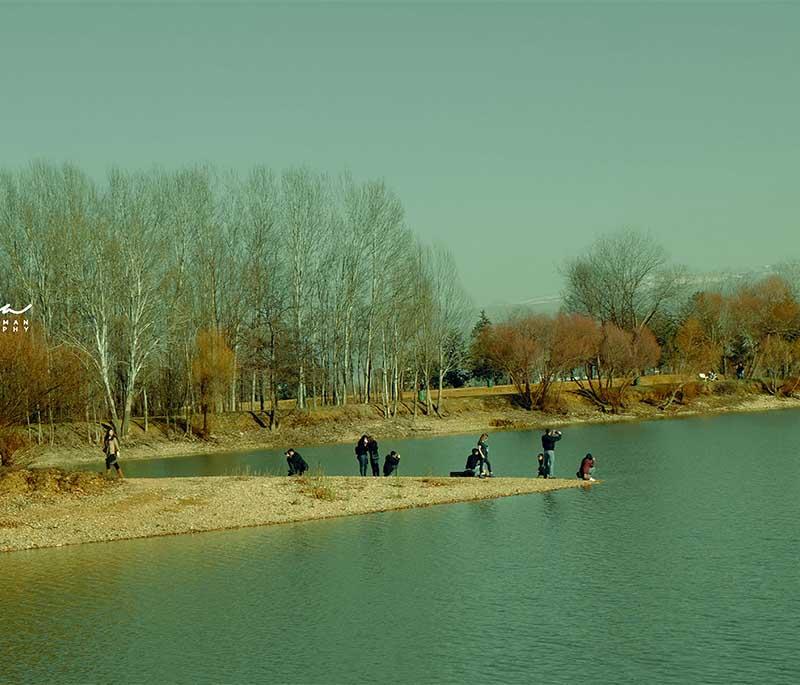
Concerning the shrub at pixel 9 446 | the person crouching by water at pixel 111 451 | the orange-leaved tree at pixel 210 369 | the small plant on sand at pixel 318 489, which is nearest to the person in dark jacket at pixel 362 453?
the small plant on sand at pixel 318 489

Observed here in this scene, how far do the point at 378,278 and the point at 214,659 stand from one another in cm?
6271

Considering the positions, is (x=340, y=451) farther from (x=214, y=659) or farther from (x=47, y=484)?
(x=214, y=659)

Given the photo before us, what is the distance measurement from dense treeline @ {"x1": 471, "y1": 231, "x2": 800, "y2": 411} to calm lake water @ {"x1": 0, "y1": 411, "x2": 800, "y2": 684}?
54.6m

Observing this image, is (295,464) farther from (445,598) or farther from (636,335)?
(636,335)

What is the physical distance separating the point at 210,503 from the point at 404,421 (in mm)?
45348

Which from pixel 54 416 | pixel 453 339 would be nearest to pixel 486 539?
pixel 54 416

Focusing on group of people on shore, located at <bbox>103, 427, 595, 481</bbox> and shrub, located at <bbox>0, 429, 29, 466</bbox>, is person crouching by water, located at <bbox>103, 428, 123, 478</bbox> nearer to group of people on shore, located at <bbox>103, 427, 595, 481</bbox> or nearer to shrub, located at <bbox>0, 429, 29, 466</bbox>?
group of people on shore, located at <bbox>103, 427, 595, 481</bbox>

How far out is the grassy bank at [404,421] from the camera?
63219 millimetres

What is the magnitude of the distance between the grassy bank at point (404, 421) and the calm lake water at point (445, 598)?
27801 millimetres

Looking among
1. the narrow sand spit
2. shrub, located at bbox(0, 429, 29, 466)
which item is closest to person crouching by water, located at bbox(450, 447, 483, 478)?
the narrow sand spit

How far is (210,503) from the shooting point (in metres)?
31.7

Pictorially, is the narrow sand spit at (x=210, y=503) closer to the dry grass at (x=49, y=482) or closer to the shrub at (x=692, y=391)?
the dry grass at (x=49, y=482)

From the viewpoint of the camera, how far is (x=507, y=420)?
81625 mm

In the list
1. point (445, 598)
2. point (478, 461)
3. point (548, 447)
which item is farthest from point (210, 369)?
point (445, 598)
